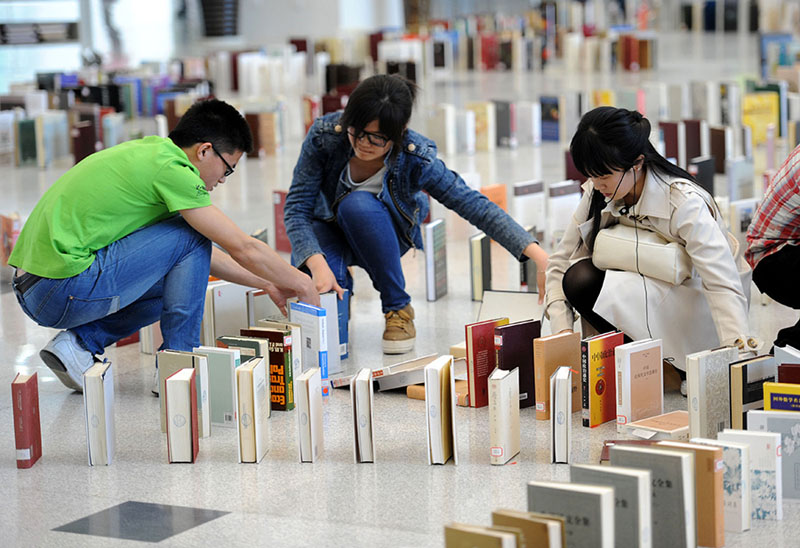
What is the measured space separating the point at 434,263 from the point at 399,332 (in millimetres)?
711

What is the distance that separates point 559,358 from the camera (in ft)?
11.1

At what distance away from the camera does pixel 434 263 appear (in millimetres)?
4840

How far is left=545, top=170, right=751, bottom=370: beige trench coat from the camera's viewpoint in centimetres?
333

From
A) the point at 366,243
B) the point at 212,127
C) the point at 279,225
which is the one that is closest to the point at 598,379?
the point at 366,243

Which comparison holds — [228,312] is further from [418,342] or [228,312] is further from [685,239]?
[685,239]

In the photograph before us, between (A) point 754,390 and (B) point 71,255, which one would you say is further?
(B) point 71,255

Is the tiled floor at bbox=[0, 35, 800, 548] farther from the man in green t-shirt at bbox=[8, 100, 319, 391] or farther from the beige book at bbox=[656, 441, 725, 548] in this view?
the man in green t-shirt at bbox=[8, 100, 319, 391]

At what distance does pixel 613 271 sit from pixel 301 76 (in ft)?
31.7

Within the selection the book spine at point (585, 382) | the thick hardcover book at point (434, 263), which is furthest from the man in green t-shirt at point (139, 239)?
the thick hardcover book at point (434, 263)

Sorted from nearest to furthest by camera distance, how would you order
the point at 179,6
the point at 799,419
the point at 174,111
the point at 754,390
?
the point at 799,419, the point at 754,390, the point at 174,111, the point at 179,6

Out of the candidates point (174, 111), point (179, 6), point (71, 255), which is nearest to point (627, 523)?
point (71, 255)

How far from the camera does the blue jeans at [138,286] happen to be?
3.51 m

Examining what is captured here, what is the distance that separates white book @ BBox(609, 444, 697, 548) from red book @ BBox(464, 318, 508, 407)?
1063mm

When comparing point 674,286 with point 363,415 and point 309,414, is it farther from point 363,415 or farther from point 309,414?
point 309,414
